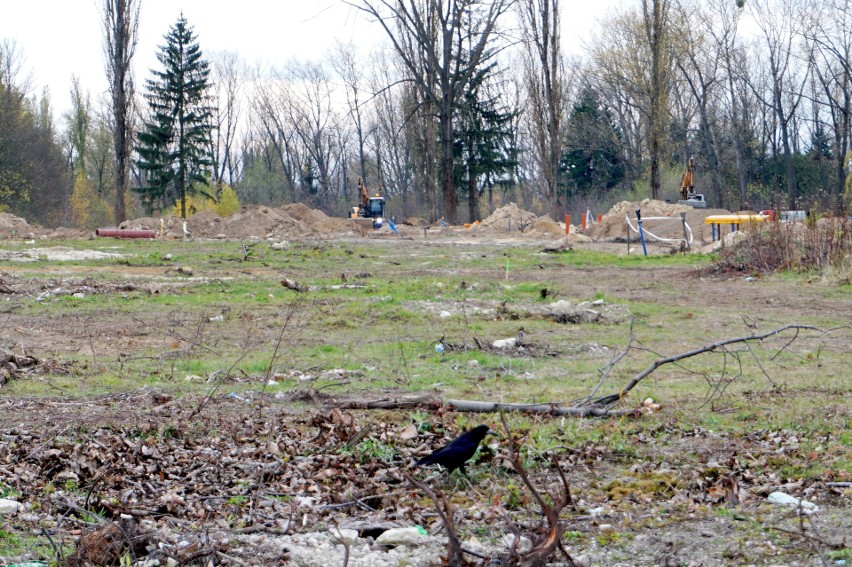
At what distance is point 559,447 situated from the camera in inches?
217

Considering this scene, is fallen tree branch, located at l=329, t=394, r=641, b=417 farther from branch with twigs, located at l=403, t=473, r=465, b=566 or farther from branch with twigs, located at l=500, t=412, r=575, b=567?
branch with twigs, located at l=500, t=412, r=575, b=567

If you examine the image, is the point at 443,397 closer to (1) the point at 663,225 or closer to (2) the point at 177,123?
(1) the point at 663,225

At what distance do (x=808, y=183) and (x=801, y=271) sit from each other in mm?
38276

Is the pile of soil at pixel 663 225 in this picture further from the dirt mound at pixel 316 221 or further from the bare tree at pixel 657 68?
the dirt mound at pixel 316 221

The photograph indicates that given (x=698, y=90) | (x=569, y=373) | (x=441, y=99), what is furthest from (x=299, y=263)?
(x=698, y=90)

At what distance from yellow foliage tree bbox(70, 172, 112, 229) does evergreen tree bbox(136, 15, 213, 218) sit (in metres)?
7.49

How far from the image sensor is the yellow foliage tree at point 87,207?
58219mm

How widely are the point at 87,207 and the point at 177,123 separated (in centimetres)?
1172

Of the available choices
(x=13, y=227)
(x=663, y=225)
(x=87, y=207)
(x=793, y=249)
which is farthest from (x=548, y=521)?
(x=87, y=207)

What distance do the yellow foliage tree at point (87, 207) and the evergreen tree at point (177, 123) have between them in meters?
7.49

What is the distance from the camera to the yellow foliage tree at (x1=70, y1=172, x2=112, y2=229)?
5822 centimetres

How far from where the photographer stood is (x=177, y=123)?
52.3 metres

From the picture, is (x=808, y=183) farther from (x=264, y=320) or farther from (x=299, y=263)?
(x=264, y=320)

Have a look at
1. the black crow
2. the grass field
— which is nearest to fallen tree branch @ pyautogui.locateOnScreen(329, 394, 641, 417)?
the grass field
